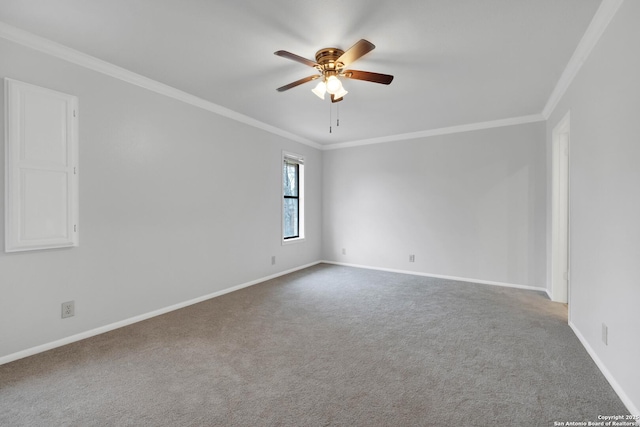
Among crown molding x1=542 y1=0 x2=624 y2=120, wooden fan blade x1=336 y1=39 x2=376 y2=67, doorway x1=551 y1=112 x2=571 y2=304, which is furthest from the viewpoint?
doorway x1=551 y1=112 x2=571 y2=304

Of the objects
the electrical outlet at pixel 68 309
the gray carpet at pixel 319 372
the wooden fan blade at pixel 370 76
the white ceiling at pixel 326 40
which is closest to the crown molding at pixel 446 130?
the white ceiling at pixel 326 40

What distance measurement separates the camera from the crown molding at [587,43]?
1.91m

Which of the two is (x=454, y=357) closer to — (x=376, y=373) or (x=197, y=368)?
(x=376, y=373)

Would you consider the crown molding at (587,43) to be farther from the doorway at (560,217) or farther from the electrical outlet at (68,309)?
the electrical outlet at (68,309)

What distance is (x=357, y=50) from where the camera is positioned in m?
2.13

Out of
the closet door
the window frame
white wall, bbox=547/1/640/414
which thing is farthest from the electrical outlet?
white wall, bbox=547/1/640/414

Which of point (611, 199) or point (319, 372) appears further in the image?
point (319, 372)

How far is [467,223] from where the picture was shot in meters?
4.73

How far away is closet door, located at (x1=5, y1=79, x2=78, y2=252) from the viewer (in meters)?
2.22

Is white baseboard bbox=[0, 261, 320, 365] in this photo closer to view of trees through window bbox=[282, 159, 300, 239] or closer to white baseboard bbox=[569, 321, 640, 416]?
view of trees through window bbox=[282, 159, 300, 239]

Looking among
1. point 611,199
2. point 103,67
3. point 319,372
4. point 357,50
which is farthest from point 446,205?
point 103,67

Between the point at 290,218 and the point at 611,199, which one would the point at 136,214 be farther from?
the point at 611,199

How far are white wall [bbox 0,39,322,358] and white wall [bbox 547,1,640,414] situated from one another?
3824mm

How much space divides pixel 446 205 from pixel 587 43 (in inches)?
113
